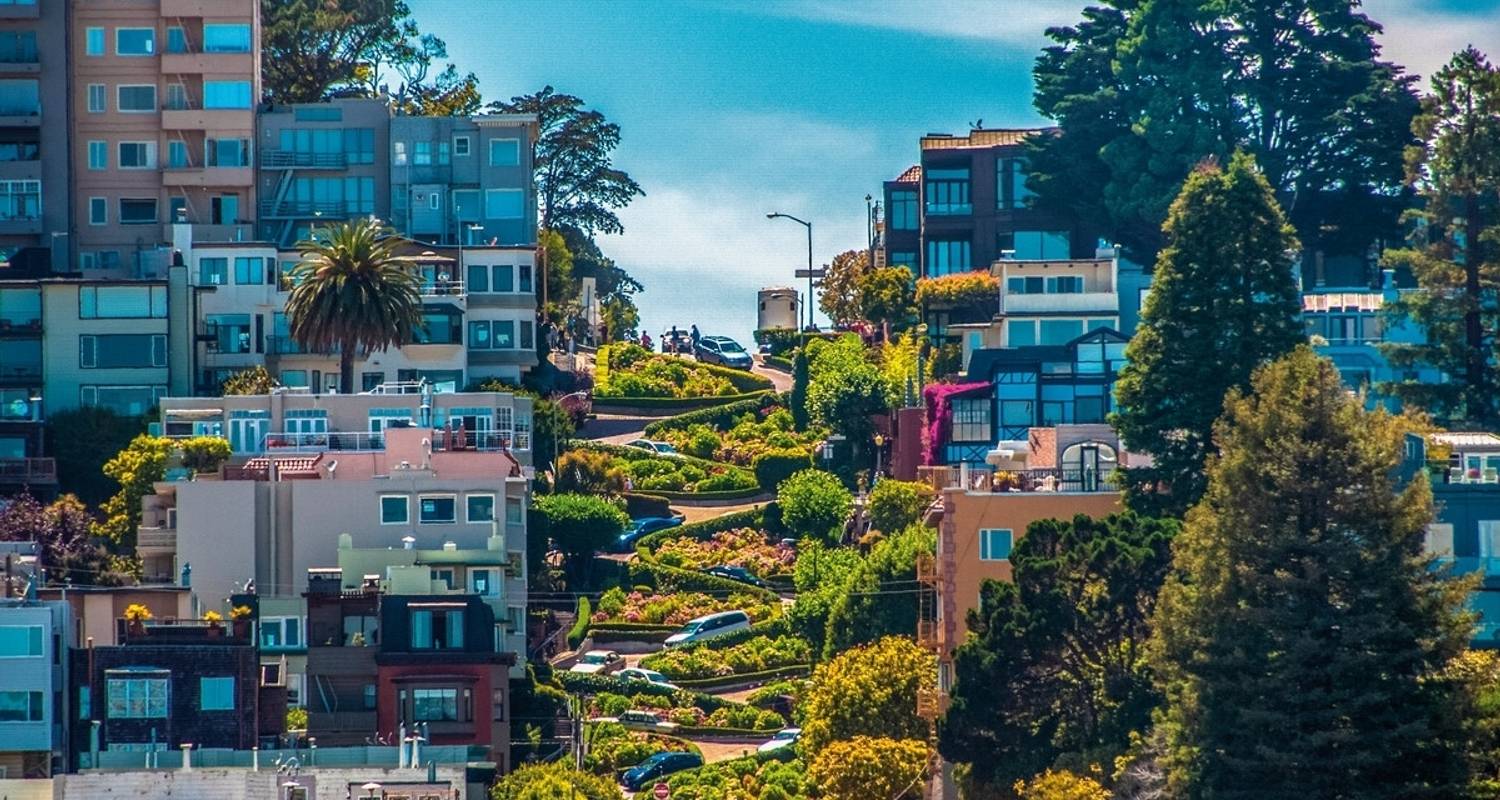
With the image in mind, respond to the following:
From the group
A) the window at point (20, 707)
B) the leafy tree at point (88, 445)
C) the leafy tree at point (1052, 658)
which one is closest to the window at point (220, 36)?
the leafy tree at point (88, 445)

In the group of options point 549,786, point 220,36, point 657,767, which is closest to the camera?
point 549,786

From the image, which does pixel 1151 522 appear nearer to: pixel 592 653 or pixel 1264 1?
pixel 592 653

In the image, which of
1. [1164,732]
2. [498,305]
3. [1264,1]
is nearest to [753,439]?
[498,305]

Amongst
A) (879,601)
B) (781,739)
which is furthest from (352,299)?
(879,601)

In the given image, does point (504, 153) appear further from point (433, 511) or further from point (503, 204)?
point (433, 511)

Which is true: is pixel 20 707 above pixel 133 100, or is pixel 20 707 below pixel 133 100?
below

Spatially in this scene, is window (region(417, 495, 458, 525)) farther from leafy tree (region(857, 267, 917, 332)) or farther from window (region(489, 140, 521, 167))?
leafy tree (region(857, 267, 917, 332))

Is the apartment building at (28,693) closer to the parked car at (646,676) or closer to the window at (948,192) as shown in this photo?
the parked car at (646,676)
